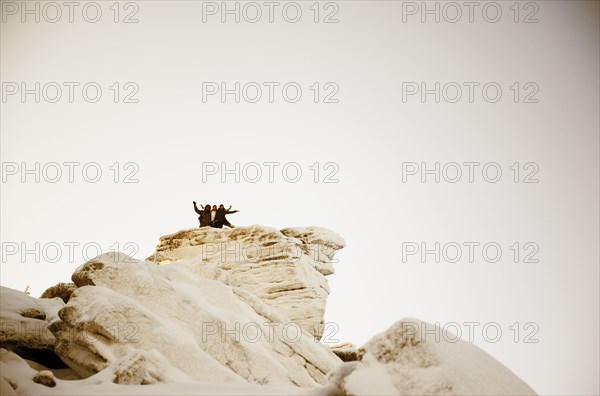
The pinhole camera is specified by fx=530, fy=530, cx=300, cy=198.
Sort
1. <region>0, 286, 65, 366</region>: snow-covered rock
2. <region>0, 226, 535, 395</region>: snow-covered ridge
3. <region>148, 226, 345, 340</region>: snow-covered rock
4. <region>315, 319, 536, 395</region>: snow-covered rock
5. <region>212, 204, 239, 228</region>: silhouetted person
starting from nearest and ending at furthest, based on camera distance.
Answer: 1. <region>315, 319, 536, 395</region>: snow-covered rock
2. <region>0, 226, 535, 395</region>: snow-covered ridge
3. <region>0, 286, 65, 366</region>: snow-covered rock
4. <region>148, 226, 345, 340</region>: snow-covered rock
5. <region>212, 204, 239, 228</region>: silhouetted person

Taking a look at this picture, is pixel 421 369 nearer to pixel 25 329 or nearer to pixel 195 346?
pixel 195 346

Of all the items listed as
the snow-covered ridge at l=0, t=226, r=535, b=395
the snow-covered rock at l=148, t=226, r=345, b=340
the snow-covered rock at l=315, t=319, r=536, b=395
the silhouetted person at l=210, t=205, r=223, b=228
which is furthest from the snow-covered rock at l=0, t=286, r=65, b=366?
the silhouetted person at l=210, t=205, r=223, b=228

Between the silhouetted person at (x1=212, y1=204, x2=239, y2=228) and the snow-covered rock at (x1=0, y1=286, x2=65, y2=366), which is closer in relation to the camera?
the snow-covered rock at (x1=0, y1=286, x2=65, y2=366)

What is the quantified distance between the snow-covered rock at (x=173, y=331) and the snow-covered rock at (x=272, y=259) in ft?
19.1

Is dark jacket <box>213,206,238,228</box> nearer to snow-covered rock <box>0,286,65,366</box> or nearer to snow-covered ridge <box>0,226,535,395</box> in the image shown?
snow-covered ridge <box>0,226,535,395</box>

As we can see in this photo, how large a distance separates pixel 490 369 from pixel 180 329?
988cm

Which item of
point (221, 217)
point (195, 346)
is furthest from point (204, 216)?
point (195, 346)

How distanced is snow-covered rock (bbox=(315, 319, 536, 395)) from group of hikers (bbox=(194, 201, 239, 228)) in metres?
25.7

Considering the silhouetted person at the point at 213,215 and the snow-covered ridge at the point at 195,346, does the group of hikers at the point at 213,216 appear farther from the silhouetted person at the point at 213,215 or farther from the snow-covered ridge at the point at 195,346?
the snow-covered ridge at the point at 195,346

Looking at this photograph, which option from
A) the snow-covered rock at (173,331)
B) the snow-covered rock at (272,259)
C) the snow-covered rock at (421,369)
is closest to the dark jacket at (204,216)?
the snow-covered rock at (272,259)

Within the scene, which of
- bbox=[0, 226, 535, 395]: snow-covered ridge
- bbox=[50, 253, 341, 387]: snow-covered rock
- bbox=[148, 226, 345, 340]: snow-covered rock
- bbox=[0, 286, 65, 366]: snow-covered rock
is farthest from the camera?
bbox=[148, 226, 345, 340]: snow-covered rock

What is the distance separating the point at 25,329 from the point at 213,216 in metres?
20.6

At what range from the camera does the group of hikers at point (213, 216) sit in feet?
113

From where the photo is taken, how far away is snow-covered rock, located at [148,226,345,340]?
28625 millimetres
